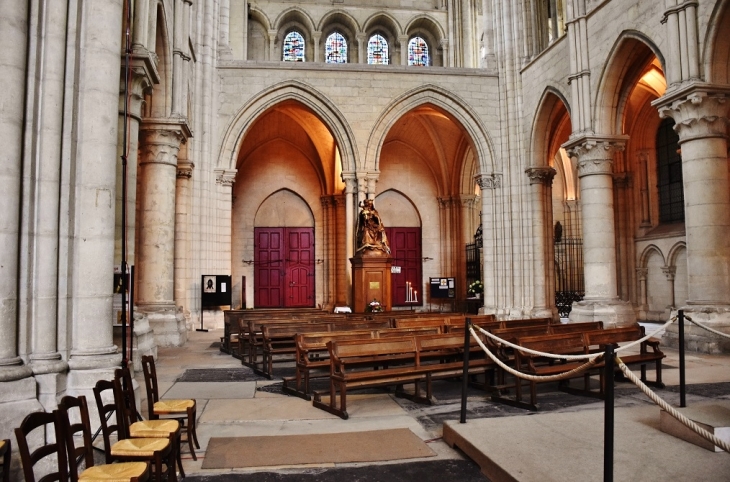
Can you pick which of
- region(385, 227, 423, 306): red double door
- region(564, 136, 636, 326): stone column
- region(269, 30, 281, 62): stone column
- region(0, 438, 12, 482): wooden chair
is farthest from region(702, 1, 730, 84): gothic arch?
region(269, 30, 281, 62): stone column

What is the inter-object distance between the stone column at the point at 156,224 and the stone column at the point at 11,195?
6.54 metres

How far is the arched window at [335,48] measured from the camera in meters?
23.7

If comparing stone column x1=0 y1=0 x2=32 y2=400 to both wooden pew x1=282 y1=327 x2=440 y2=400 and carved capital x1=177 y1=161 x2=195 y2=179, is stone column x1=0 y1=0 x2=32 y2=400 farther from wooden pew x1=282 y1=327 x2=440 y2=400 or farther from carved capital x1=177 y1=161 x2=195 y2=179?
carved capital x1=177 y1=161 x2=195 y2=179

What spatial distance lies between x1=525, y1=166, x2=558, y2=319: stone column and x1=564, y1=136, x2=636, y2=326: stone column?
2962 millimetres

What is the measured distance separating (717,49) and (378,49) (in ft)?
52.3

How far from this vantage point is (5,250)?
4512 mm

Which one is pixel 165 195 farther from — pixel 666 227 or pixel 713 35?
pixel 666 227

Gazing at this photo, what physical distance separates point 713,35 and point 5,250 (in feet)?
35.9

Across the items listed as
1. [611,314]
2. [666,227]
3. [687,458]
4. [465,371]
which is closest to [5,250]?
[465,371]

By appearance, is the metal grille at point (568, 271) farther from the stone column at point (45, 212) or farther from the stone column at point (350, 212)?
the stone column at point (45, 212)

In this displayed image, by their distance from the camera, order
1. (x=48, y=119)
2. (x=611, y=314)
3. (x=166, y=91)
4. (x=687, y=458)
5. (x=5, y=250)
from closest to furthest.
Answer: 1. (x=687, y=458)
2. (x=5, y=250)
3. (x=48, y=119)
4. (x=166, y=91)
5. (x=611, y=314)

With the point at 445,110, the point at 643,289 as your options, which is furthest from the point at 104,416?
the point at 643,289

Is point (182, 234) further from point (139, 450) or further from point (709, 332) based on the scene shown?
point (709, 332)

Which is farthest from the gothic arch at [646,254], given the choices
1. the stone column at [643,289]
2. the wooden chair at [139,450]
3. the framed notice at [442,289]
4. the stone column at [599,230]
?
the wooden chair at [139,450]
